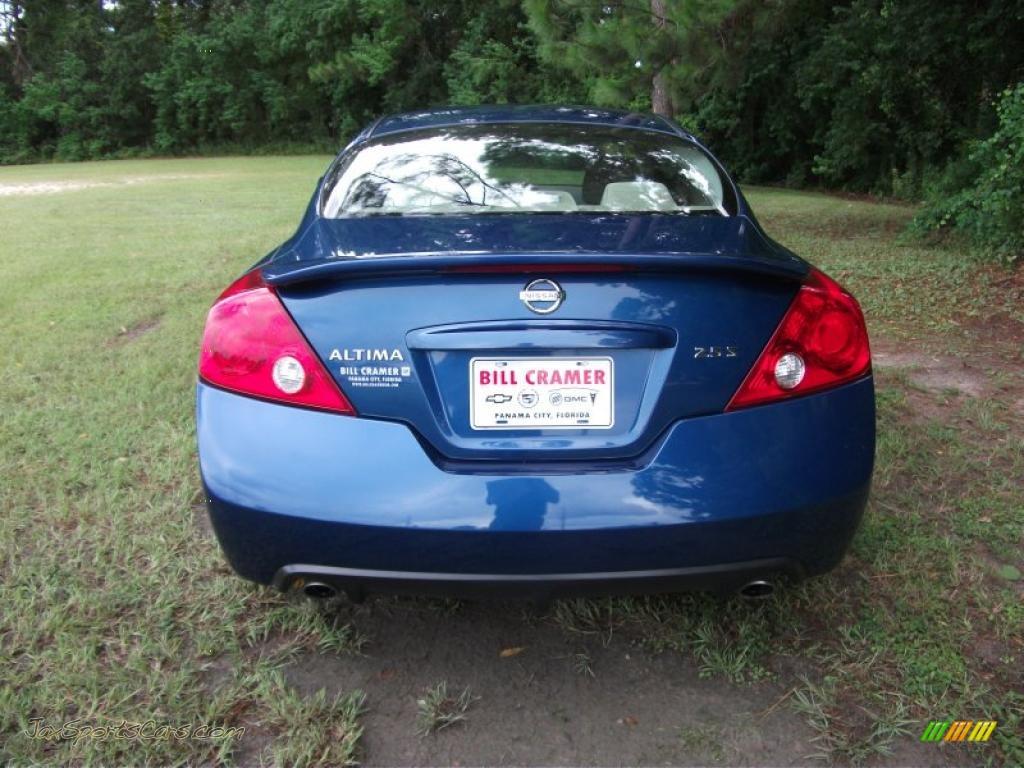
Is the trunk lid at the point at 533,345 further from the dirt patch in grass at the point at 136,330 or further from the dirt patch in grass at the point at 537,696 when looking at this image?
the dirt patch in grass at the point at 136,330

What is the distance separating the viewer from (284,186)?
1920 centimetres

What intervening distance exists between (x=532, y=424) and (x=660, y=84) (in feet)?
30.0

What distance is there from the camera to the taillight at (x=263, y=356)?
183 cm

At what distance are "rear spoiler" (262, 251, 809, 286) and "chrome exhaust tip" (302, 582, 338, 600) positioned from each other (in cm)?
71

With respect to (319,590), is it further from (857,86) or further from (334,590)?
(857,86)

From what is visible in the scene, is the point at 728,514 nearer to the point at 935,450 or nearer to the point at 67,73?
the point at 935,450

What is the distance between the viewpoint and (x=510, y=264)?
5.82 ft

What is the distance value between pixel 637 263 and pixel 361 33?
40753 mm

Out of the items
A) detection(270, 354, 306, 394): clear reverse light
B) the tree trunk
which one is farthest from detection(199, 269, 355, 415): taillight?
the tree trunk

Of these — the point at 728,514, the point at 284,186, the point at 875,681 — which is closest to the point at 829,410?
the point at 728,514

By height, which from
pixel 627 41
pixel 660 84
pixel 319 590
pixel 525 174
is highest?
pixel 627 41

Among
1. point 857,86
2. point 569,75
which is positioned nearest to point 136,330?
point 569,75

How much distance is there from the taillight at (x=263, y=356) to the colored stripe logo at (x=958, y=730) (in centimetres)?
157

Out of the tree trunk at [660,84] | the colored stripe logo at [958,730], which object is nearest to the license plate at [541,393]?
the colored stripe logo at [958,730]
